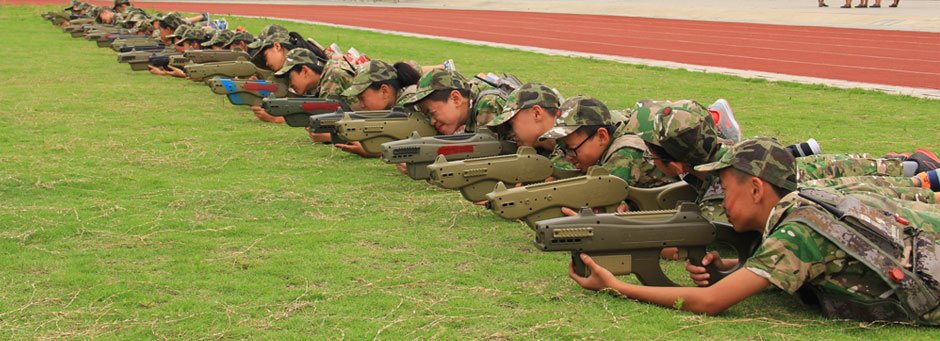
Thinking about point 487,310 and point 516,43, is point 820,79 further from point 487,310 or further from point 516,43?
point 487,310

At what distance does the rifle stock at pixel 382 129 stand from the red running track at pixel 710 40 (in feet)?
29.7

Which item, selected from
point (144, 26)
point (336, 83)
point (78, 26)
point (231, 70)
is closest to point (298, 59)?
point (336, 83)

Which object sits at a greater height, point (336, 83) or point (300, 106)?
point (336, 83)

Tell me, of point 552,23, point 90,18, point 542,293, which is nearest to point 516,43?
point 552,23

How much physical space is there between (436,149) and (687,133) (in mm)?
2652

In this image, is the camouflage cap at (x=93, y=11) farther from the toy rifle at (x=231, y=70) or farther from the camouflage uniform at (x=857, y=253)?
the camouflage uniform at (x=857, y=253)

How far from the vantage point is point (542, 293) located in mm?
4453

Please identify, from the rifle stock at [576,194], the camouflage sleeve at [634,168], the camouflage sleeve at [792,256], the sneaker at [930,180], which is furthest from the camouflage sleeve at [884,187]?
A: the rifle stock at [576,194]

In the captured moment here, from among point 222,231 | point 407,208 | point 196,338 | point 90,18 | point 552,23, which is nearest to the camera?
point 196,338

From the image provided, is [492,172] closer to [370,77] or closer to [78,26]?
[370,77]

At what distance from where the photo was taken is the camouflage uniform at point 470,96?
7410mm

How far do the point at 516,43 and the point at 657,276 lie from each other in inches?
706

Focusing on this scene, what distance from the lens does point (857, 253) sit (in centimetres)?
370

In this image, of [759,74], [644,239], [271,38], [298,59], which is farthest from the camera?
[759,74]
